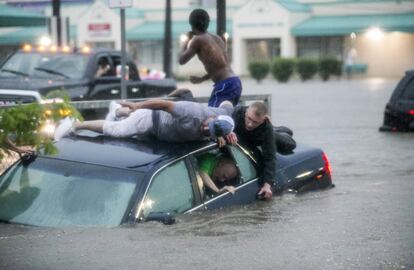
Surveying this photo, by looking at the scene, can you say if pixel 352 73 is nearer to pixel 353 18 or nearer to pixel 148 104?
pixel 353 18

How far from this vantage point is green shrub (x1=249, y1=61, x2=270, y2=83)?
6088 centimetres

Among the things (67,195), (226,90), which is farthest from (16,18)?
(67,195)

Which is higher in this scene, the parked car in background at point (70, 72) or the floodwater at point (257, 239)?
the parked car in background at point (70, 72)

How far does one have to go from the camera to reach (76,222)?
7637 mm

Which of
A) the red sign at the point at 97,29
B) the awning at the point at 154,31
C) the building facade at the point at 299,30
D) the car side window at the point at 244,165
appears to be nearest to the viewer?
the car side window at the point at 244,165

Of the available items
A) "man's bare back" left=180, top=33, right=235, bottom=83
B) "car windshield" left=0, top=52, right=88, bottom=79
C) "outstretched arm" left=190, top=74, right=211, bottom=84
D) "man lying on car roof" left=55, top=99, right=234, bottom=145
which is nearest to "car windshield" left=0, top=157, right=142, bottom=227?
"man lying on car roof" left=55, top=99, right=234, bottom=145

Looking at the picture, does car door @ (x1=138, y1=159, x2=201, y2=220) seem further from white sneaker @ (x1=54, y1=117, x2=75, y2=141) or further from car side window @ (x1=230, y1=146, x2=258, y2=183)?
white sneaker @ (x1=54, y1=117, x2=75, y2=141)

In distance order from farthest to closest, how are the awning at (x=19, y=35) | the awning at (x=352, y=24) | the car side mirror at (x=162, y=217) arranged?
the awning at (x=352, y=24) < the awning at (x=19, y=35) < the car side mirror at (x=162, y=217)

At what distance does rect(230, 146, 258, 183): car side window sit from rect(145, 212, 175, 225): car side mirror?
146 centimetres

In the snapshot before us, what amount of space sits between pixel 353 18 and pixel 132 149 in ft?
203

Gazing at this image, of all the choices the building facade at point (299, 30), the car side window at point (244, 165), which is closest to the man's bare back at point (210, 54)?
the car side window at point (244, 165)

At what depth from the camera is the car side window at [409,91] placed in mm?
19753

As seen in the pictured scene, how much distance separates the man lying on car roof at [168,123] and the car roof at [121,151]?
0.31 feet

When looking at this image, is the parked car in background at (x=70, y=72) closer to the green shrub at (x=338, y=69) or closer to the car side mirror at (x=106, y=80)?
the car side mirror at (x=106, y=80)
